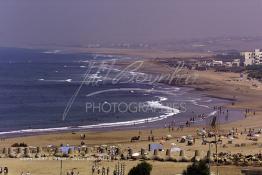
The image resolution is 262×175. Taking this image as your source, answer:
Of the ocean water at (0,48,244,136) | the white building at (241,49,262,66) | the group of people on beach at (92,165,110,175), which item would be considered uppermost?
the white building at (241,49,262,66)

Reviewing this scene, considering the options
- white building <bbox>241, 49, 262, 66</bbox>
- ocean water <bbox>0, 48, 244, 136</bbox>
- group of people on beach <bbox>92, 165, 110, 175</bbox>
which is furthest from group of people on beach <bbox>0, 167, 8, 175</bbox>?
white building <bbox>241, 49, 262, 66</bbox>

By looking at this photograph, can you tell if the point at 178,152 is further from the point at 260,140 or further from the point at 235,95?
the point at 235,95

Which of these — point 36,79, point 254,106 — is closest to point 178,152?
point 254,106

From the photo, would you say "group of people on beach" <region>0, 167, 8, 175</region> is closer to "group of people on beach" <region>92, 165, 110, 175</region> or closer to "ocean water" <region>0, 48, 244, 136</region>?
"group of people on beach" <region>92, 165, 110, 175</region>

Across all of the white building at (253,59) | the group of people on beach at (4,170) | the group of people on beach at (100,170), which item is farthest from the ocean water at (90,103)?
the white building at (253,59)

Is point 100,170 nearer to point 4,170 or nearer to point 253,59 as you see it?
point 4,170

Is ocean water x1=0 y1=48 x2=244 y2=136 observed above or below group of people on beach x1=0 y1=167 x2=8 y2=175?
above

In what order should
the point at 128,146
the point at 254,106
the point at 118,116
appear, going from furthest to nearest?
the point at 254,106 < the point at 118,116 < the point at 128,146

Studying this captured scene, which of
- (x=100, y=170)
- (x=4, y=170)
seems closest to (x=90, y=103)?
(x=100, y=170)
